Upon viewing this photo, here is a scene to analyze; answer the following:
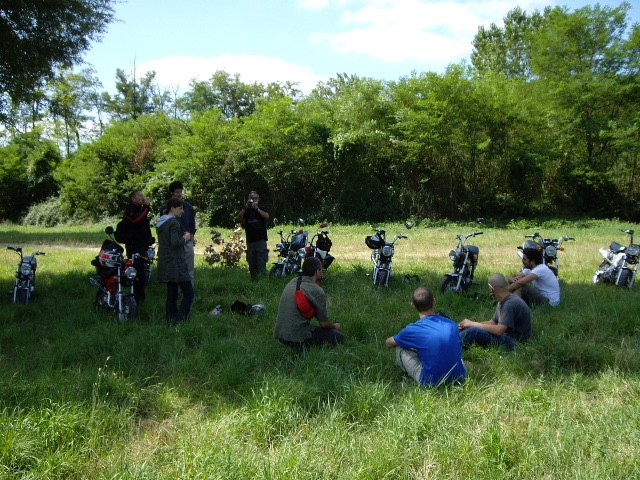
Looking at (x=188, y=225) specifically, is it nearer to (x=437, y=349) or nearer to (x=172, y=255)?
(x=172, y=255)

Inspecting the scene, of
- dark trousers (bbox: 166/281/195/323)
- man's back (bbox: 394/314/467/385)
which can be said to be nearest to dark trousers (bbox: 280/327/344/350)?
man's back (bbox: 394/314/467/385)

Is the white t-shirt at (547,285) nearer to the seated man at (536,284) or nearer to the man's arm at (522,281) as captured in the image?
the seated man at (536,284)

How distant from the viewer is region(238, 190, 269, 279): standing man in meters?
9.31

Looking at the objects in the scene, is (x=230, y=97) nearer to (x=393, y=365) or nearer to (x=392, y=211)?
(x=392, y=211)

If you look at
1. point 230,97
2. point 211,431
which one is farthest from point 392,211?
point 230,97

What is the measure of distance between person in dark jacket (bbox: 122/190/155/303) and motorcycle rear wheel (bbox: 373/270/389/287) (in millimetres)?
3742

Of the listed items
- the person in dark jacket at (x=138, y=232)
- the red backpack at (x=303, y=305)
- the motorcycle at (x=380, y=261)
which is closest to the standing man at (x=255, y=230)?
the person in dark jacket at (x=138, y=232)

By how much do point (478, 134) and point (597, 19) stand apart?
730 cm

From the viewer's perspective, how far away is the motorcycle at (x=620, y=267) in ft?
28.9

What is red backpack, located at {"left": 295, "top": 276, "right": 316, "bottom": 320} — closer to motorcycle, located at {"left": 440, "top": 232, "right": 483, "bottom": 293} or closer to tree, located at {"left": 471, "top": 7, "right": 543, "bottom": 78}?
motorcycle, located at {"left": 440, "top": 232, "right": 483, "bottom": 293}

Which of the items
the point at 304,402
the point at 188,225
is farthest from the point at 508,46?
the point at 304,402

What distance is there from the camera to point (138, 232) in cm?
816

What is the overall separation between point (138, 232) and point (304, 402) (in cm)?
504

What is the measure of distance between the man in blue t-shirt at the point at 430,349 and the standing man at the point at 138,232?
460 centimetres
